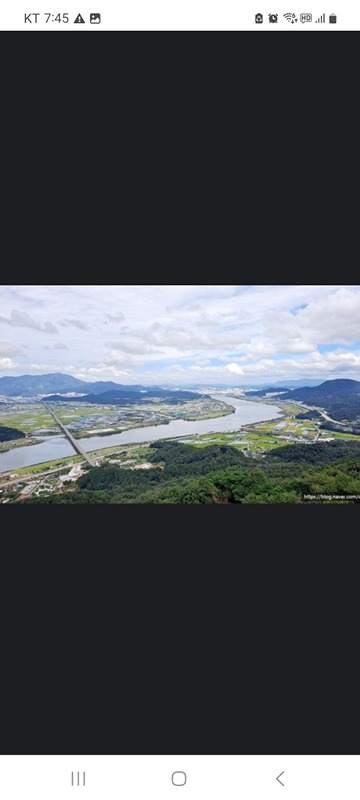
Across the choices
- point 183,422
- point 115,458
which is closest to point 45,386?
point 115,458

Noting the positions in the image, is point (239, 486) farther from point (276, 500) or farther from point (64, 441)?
point (64, 441)

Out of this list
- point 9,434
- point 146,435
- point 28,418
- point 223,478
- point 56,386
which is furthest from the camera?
point 56,386

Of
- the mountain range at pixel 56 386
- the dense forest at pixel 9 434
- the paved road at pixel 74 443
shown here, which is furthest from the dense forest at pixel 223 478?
the mountain range at pixel 56 386

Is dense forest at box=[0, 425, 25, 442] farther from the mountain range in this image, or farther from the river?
the mountain range

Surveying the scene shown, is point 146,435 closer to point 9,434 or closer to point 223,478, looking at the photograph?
point 223,478

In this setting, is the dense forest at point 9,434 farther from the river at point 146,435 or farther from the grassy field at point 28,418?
the river at point 146,435

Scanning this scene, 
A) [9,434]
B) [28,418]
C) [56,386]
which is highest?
[56,386]

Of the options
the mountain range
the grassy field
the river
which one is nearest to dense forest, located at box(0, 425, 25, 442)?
the grassy field

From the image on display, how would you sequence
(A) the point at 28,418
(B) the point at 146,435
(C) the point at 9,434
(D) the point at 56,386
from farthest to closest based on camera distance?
(D) the point at 56,386
(A) the point at 28,418
(B) the point at 146,435
(C) the point at 9,434

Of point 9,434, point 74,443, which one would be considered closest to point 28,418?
point 9,434
